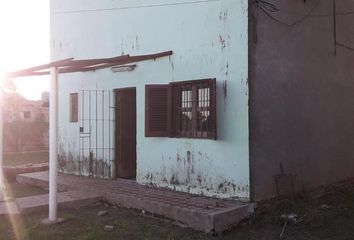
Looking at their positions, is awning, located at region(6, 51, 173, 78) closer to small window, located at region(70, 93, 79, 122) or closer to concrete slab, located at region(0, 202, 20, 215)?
small window, located at region(70, 93, 79, 122)

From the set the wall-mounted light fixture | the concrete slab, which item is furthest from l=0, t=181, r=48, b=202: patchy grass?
the wall-mounted light fixture

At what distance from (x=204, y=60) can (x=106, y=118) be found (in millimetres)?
3492

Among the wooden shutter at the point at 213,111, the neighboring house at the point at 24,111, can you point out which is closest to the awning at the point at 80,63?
the wooden shutter at the point at 213,111

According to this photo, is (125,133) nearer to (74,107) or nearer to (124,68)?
(124,68)

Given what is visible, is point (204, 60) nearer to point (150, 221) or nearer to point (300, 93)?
point (300, 93)

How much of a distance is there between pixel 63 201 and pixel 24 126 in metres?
16.7

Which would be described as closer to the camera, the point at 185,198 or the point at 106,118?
the point at 185,198

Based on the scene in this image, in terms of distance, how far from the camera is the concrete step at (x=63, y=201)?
803 cm

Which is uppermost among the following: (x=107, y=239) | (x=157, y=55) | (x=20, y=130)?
(x=157, y=55)

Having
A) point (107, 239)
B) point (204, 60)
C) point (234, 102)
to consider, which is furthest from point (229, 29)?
point (107, 239)

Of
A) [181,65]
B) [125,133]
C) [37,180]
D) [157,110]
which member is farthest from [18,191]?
[181,65]

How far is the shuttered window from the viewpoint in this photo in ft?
27.8

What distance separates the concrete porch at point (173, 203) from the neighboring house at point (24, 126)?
13.0m

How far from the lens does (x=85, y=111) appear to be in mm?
11242
